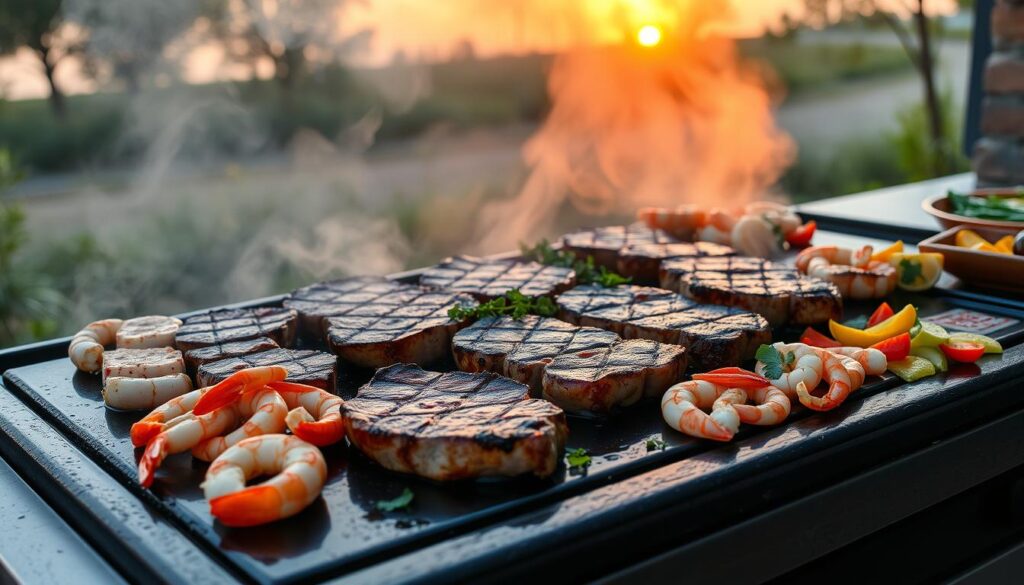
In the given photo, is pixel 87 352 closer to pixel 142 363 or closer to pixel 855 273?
pixel 142 363

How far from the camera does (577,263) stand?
10.6ft

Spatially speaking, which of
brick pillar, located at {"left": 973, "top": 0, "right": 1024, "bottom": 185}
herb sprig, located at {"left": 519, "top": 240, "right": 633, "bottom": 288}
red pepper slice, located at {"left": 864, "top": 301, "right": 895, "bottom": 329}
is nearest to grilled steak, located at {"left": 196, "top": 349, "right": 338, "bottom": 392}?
herb sprig, located at {"left": 519, "top": 240, "right": 633, "bottom": 288}

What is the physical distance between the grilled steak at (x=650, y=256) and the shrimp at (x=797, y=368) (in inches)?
39.7

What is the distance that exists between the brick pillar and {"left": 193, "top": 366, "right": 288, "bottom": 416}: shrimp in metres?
4.74

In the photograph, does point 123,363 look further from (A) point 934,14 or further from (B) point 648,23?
(A) point 934,14

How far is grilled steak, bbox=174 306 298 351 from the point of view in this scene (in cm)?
251

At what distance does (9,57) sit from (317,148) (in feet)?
10.5

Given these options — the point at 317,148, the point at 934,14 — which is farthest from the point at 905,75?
the point at 317,148

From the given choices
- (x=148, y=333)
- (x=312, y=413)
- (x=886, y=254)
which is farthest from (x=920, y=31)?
(x=312, y=413)

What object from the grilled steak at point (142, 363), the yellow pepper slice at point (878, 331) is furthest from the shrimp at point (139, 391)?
the yellow pepper slice at point (878, 331)

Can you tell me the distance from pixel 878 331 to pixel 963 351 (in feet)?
0.71

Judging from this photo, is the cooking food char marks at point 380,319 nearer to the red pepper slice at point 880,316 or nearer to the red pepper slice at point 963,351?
the red pepper slice at point 880,316

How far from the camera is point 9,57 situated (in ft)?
29.0

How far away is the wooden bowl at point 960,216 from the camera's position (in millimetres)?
3316
